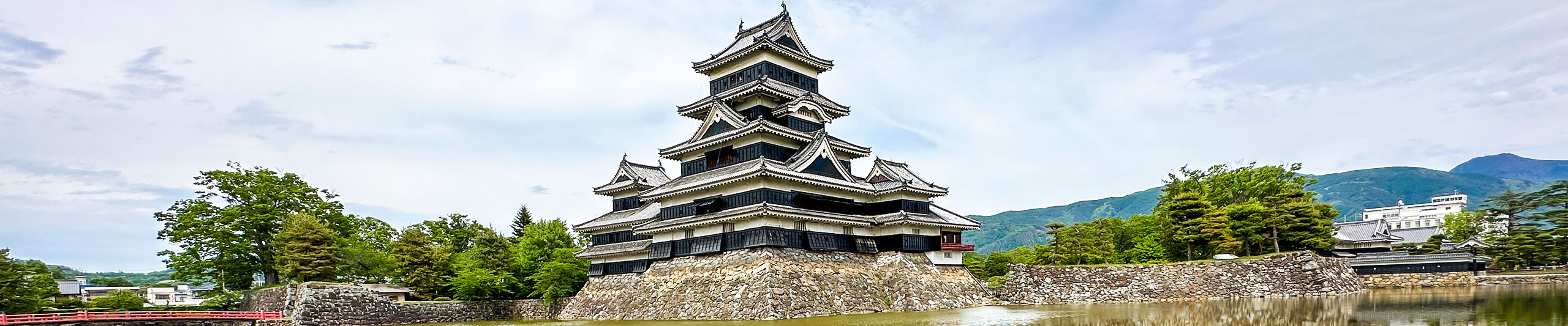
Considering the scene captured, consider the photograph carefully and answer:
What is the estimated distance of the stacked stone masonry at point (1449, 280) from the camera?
121 ft

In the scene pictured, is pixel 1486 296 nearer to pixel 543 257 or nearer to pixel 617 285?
pixel 617 285

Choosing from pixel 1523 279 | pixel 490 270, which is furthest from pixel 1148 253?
pixel 490 270

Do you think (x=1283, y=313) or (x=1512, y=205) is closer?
(x=1283, y=313)

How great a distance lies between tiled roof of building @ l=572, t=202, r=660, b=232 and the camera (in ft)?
126

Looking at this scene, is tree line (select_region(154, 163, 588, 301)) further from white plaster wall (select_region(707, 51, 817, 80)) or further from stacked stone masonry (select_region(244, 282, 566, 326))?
white plaster wall (select_region(707, 51, 817, 80))

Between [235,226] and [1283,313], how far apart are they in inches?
1758

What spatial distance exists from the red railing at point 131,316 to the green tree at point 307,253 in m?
2.83

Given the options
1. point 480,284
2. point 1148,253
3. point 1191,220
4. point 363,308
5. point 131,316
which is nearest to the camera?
point 131,316

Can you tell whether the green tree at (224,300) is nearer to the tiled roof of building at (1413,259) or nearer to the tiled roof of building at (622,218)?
the tiled roof of building at (622,218)

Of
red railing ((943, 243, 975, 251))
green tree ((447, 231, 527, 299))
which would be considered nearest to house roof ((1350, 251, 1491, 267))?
red railing ((943, 243, 975, 251))

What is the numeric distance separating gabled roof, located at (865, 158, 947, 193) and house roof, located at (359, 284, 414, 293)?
884 inches

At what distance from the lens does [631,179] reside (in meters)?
41.6

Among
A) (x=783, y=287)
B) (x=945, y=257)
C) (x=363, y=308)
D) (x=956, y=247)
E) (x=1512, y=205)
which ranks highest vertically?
(x=1512, y=205)

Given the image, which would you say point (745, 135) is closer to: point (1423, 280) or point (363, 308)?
point (363, 308)
